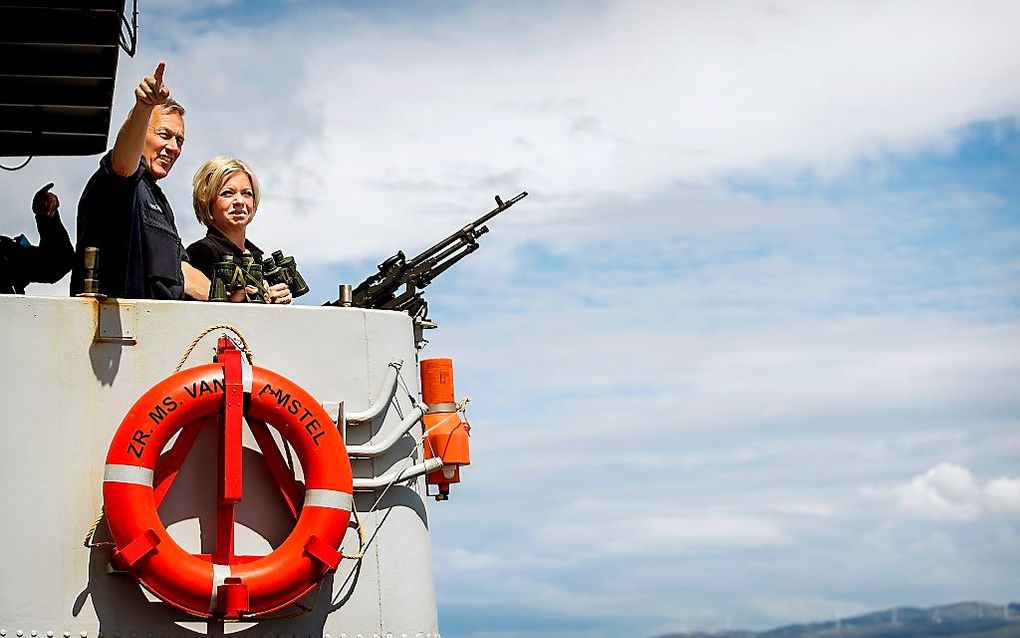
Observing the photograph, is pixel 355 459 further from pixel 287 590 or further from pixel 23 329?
pixel 23 329

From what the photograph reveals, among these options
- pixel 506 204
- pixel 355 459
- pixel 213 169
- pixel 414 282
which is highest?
pixel 506 204

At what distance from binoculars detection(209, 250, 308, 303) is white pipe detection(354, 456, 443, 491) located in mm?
1049

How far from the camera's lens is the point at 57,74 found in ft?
32.2

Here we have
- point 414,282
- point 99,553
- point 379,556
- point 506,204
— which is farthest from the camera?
point 506,204

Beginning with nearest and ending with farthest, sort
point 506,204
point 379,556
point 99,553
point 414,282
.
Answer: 1. point 99,553
2. point 379,556
3. point 414,282
4. point 506,204

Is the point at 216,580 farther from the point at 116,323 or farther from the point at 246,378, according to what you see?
the point at 116,323

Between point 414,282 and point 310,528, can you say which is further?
point 414,282

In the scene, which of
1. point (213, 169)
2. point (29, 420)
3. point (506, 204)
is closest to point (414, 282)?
point (506, 204)

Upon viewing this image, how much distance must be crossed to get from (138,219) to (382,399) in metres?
1.47

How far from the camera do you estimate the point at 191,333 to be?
7059mm

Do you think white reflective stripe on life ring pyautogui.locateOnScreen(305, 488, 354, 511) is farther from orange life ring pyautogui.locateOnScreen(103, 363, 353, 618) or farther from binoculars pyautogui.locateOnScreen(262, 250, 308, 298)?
binoculars pyautogui.locateOnScreen(262, 250, 308, 298)

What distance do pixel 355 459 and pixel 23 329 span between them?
1664 mm

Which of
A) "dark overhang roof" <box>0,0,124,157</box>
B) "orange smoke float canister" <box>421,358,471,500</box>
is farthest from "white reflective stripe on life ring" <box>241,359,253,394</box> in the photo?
"dark overhang roof" <box>0,0,124,157</box>

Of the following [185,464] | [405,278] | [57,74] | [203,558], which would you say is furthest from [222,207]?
[405,278]
